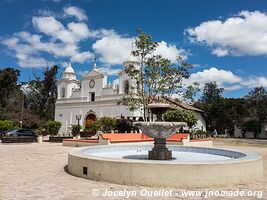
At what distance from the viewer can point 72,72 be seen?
4894 cm

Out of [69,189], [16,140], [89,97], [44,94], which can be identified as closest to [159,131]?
[69,189]

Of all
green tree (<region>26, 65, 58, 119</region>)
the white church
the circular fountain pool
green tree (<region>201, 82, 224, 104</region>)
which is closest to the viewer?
the circular fountain pool

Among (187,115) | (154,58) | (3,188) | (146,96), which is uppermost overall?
(154,58)

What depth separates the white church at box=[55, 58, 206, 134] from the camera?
40094 millimetres

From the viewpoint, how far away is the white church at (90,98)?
4009 cm

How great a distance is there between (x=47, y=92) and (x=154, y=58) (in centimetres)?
3686

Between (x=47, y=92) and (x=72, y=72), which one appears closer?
(x=72, y=72)

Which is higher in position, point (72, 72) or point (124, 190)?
point (72, 72)

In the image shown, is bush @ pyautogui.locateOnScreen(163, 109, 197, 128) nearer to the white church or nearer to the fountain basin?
the white church

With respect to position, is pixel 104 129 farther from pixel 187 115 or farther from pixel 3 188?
pixel 3 188

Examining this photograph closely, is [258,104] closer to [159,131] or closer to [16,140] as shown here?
[16,140]

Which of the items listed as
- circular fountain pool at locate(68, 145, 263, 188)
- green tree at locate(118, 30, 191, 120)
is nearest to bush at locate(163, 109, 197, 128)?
green tree at locate(118, 30, 191, 120)

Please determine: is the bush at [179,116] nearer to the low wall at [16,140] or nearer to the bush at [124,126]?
the bush at [124,126]

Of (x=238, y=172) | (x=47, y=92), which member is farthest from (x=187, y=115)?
(x=47, y=92)
